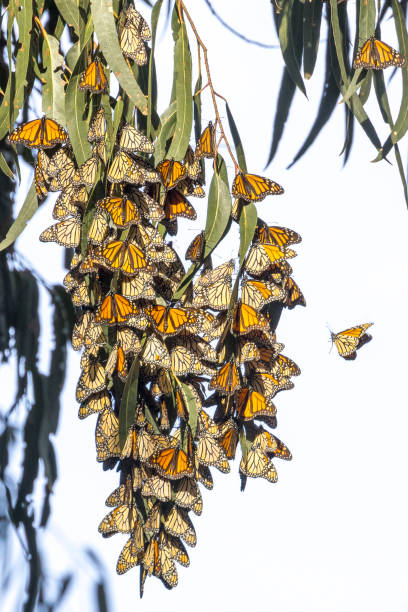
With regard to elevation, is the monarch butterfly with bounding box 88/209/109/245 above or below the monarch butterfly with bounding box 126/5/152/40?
below

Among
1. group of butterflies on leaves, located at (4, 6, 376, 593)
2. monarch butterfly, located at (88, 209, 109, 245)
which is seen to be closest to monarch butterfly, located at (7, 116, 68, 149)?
group of butterflies on leaves, located at (4, 6, 376, 593)

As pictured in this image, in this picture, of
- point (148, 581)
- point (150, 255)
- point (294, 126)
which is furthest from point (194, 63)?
point (148, 581)

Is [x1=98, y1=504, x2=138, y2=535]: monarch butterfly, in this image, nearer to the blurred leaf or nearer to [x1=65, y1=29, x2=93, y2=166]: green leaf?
[x1=65, y1=29, x2=93, y2=166]: green leaf

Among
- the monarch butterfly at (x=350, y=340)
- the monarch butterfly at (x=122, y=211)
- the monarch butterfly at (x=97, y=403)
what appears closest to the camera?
the monarch butterfly at (x=122, y=211)

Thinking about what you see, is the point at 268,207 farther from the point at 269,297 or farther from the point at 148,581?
the point at 148,581

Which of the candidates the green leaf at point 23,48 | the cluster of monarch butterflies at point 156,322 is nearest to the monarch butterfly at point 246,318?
the cluster of monarch butterflies at point 156,322

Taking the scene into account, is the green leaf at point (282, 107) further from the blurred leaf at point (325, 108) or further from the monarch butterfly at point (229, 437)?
the monarch butterfly at point (229, 437)
